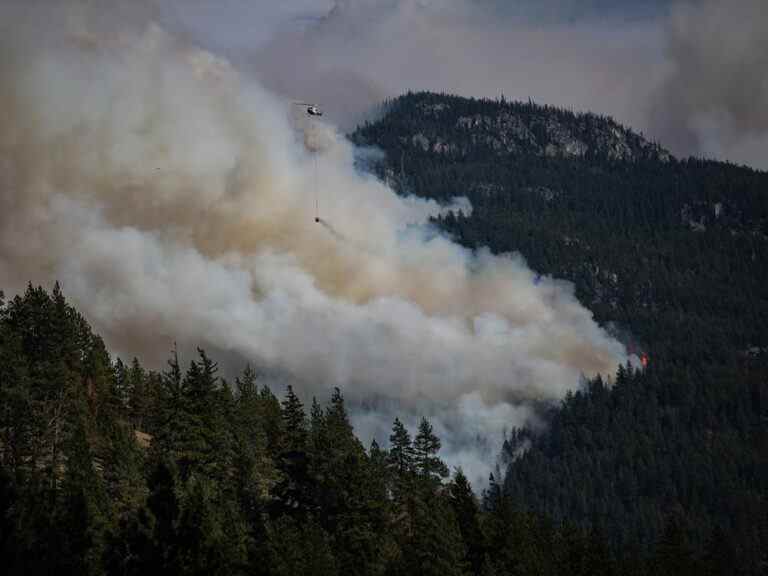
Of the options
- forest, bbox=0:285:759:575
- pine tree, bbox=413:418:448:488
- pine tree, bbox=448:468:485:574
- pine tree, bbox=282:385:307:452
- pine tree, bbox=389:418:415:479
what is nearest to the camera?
forest, bbox=0:285:759:575

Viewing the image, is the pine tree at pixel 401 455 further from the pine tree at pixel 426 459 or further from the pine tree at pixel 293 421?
the pine tree at pixel 293 421

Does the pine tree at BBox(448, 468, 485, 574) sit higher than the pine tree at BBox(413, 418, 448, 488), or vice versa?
the pine tree at BBox(413, 418, 448, 488)

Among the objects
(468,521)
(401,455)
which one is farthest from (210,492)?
(401,455)

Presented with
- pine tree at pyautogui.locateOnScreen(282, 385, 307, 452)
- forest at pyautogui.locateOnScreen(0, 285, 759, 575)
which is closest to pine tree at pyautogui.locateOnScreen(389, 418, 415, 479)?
forest at pyautogui.locateOnScreen(0, 285, 759, 575)

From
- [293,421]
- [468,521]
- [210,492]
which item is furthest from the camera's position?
[293,421]

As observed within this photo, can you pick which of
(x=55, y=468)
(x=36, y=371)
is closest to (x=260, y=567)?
(x=55, y=468)

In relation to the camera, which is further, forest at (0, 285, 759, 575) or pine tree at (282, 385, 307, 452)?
pine tree at (282, 385, 307, 452)

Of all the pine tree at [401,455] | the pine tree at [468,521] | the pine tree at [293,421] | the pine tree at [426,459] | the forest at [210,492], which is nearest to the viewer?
the forest at [210,492]

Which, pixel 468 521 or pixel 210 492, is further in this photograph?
pixel 468 521

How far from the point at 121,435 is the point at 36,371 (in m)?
18.1

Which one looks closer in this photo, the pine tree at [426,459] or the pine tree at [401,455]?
the pine tree at [426,459]

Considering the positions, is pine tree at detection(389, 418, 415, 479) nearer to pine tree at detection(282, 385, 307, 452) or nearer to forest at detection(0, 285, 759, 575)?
forest at detection(0, 285, 759, 575)

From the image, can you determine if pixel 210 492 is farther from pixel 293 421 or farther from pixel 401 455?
pixel 401 455

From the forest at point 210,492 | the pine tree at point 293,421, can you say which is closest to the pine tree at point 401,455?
the forest at point 210,492
